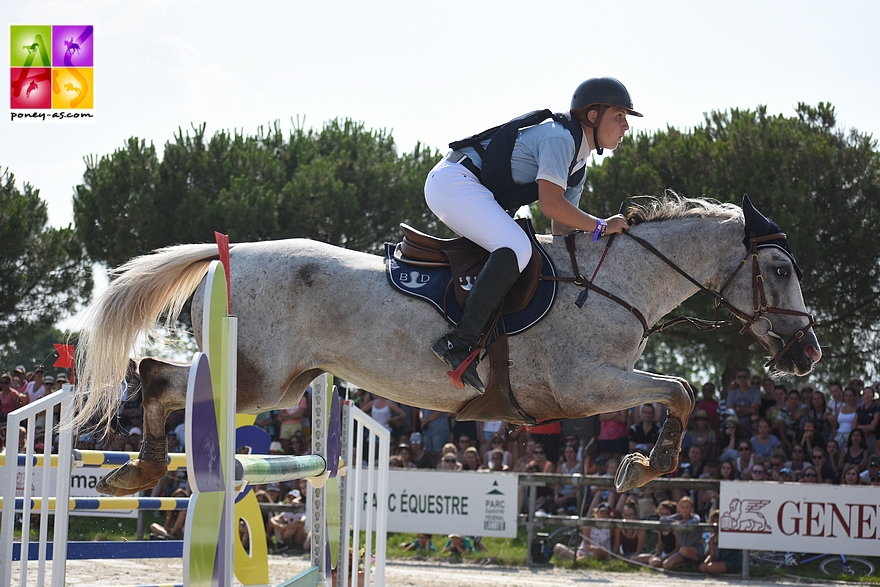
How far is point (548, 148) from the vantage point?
12.2 feet

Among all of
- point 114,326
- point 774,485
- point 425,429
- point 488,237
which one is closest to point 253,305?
point 114,326

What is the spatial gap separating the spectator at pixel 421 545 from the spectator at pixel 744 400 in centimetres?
367

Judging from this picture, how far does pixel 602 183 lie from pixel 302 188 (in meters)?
6.21

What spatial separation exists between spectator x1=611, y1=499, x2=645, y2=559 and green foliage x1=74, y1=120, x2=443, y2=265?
9.49 meters

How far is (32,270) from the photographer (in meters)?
17.4

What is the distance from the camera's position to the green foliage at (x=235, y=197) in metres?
17.1

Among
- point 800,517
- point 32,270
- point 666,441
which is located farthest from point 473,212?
point 32,270

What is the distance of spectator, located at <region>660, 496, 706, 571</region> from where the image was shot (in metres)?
8.68

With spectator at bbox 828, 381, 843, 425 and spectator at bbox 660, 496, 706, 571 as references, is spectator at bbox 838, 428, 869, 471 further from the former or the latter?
spectator at bbox 660, 496, 706, 571

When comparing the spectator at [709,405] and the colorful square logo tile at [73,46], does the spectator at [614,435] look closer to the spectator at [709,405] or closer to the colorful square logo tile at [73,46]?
the spectator at [709,405]

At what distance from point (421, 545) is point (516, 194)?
21.8 feet

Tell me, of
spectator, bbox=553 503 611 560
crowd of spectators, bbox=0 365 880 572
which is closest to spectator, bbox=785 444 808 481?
crowd of spectators, bbox=0 365 880 572

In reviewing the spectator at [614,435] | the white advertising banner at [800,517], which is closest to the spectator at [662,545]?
the white advertising banner at [800,517]

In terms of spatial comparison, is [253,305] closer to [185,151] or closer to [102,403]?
[102,403]
